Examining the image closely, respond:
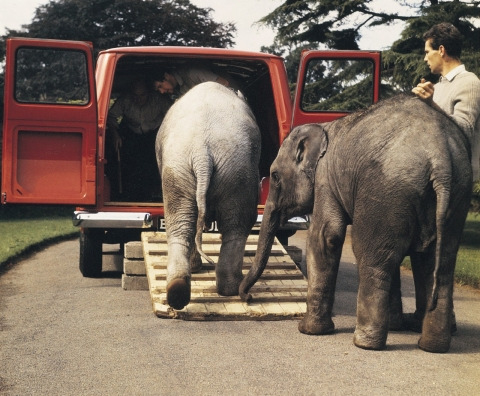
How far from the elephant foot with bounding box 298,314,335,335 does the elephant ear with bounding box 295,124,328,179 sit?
42.5 inches

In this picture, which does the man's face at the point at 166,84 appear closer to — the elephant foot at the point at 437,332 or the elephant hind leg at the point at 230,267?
the elephant hind leg at the point at 230,267

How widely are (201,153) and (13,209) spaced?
16.7m

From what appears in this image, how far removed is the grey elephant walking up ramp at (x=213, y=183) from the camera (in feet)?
26.2

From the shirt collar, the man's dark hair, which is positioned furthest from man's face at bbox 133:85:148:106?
the shirt collar

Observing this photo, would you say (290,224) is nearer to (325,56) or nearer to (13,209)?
(325,56)

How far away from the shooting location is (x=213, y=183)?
8.06 meters

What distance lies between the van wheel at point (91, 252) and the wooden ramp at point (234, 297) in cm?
105

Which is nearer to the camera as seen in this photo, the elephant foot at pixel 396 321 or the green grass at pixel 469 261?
the elephant foot at pixel 396 321

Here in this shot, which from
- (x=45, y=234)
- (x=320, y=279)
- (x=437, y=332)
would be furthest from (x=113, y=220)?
(x=45, y=234)

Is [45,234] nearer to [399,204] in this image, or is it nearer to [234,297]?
[234,297]

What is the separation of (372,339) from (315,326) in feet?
2.28

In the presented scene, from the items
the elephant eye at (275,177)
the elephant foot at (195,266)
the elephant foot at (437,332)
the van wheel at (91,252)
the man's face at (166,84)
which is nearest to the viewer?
the elephant foot at (437,332)

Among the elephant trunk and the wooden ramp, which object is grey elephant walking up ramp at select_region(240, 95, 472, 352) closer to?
the elephant trunk

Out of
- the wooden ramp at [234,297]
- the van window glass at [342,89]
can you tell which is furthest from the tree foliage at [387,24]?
the wooden ramp at [234,297]
